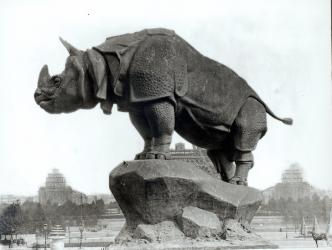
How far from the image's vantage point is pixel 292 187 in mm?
21297

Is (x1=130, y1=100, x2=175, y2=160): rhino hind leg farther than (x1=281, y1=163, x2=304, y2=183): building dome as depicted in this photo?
No

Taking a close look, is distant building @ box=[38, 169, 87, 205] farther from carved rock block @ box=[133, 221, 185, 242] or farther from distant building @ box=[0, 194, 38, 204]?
carved rock block @ box=[133, 221, 185, 242]

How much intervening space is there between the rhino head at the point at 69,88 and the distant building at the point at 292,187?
36.7ft

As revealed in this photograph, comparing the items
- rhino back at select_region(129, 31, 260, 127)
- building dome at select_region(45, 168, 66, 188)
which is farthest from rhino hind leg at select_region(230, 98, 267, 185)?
building dome at select_region(45, 168, 66, 188)

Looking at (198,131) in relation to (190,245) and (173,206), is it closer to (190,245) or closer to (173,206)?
(173,206)

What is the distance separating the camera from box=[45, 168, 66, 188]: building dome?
17484mm

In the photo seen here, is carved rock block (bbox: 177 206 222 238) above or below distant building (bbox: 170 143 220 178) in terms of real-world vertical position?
below

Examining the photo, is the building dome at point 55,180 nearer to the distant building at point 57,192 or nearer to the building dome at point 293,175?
the distant building at point 57,192

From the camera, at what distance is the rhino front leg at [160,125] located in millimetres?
7910

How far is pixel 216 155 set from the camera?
9.05 metres

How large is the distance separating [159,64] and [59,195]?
41.8 ft

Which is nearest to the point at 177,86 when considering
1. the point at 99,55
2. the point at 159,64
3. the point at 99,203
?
the point at 159,64

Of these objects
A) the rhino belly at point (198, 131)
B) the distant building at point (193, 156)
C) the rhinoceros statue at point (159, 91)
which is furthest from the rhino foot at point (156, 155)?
the distant building at point (193, 156)

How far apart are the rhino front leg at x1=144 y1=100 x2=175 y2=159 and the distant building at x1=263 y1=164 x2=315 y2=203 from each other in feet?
35.7
